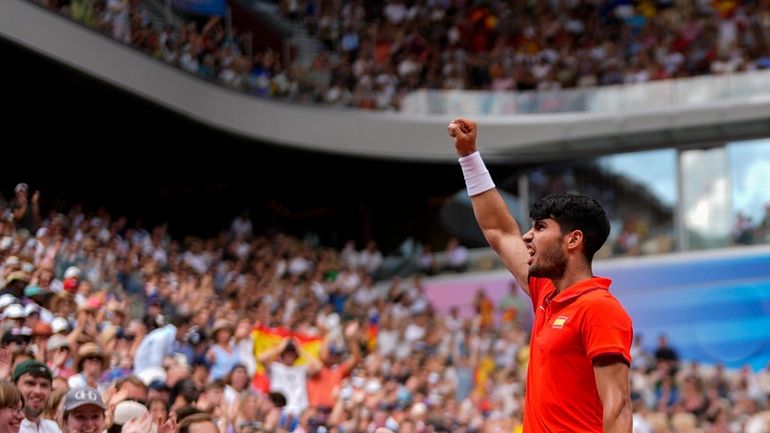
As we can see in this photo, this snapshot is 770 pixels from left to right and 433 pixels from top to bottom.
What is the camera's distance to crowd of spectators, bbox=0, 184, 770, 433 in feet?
30.3

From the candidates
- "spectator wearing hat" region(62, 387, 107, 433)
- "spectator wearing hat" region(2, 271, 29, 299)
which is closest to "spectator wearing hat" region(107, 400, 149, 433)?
"spectator wearing hat" region(62, 387, 107, 433)

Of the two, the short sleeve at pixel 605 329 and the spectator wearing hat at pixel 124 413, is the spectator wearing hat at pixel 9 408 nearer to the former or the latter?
the spectator wearing hat at pixel 124 413

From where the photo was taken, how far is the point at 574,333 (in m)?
4.44

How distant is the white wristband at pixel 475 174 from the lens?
5.25 metres

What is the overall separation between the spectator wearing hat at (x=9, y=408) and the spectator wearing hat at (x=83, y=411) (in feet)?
0.79

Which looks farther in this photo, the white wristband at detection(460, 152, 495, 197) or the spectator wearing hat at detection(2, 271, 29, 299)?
the spectator wearing hat at detection(2, 271, 29, 299)

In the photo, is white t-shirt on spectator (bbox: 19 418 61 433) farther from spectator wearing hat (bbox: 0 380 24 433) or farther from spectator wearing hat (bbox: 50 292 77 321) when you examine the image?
spectator wearing hat (bbox: 50 292 77 321)

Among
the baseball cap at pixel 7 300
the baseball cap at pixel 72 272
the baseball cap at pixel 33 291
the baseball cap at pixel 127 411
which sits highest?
the baseball cap at pixel 72 272

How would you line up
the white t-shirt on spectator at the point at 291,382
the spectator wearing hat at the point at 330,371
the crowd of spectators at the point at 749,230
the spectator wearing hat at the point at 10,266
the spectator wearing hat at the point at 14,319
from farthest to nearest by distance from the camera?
the crowd of spectators at the point at 749,230 < the spectator wearing hat at the point at 330,371 < the white t-shirt on spectator at the point at 291,382 < the spectator wearing hat at the point at 10,266 < the spectator wearing hat at the point at 14,319

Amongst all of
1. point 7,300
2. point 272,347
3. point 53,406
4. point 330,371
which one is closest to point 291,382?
point 272,347

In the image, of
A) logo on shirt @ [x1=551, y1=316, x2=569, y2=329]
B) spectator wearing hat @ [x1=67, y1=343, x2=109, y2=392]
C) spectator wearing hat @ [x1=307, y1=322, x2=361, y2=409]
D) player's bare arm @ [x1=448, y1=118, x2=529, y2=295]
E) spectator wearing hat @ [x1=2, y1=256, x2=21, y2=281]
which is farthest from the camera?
spectator wearing hat @ [x1=307, y1=322, x2=361, y2=409]

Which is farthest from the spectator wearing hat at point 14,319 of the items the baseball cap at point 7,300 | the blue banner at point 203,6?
the blue banner at point 203,6

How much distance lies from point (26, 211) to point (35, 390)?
18.1 ft

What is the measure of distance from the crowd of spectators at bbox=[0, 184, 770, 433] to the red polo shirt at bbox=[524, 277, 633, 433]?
2.89 meters
